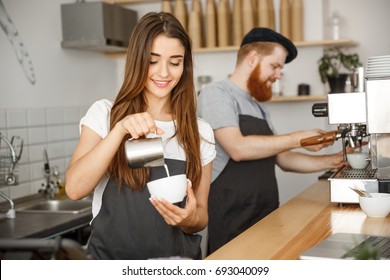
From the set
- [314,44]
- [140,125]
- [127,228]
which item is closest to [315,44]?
[314,44]

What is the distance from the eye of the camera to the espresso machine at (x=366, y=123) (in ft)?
5.18

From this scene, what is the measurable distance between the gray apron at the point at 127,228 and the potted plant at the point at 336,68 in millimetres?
1934

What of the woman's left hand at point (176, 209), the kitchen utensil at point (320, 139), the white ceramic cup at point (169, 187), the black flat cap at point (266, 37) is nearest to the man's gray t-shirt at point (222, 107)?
the black flat cap at point (266, 37)

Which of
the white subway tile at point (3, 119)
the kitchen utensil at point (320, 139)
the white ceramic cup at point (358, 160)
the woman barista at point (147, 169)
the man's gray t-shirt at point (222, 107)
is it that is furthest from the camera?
the white subway tile at point (3, 119)

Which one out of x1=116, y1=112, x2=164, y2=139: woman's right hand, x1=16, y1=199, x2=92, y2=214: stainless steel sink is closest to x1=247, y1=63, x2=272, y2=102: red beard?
x1=16, y1=199, x2=92, y2=214: stainless steel sink

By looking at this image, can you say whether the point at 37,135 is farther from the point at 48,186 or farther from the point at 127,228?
the point at 127,228

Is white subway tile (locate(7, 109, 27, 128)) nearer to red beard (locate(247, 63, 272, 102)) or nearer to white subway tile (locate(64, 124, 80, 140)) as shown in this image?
white subway tile (locate(64, 124, 80, 140))

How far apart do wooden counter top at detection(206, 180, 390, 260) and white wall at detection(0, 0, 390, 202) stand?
1405 mm

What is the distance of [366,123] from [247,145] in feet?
1.92

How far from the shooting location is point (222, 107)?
2.24 metres

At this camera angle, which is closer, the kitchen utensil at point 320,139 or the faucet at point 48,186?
the kitchen utensil at point 320,139

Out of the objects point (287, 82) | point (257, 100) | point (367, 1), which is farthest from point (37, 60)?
point (367, 1)

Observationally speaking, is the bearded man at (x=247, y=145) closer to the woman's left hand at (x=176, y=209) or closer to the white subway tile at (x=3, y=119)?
the woman's left hand at (x=176, y=209)
